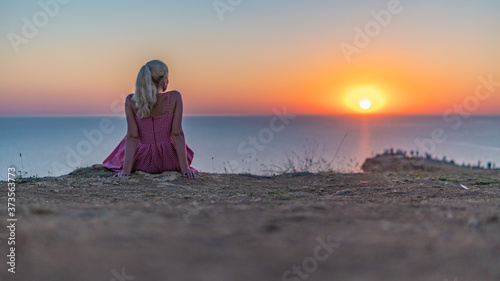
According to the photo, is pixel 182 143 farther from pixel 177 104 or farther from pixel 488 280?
pixel 488 280

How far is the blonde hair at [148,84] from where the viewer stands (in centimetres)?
671

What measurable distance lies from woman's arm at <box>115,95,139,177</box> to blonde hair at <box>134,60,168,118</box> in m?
0.21

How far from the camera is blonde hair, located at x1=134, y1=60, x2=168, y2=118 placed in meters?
6.71

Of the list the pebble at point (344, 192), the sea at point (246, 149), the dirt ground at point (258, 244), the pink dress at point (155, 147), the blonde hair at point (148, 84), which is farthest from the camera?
the sea at point (246, 149)

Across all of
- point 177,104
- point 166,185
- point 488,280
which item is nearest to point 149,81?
point 177,104

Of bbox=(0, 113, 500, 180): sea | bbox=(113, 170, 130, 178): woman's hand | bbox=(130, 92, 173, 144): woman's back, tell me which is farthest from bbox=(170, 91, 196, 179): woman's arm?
bbox=(0, 113, 500, 180): sea

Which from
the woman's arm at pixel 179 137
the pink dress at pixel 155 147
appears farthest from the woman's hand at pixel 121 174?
the woman's arm at pixel 179 137

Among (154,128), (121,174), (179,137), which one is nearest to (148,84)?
(154,128)

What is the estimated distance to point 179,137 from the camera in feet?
23.4

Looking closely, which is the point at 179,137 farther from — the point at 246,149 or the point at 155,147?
the point at 246,149

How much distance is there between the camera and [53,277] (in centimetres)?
228

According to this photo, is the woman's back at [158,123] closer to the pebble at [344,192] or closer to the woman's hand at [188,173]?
the woman's hand at [188,173]

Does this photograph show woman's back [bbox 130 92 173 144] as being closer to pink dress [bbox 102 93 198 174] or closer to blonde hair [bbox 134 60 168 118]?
pink dress [bbox 102 93 198 174]

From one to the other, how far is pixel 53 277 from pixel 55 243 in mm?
333
